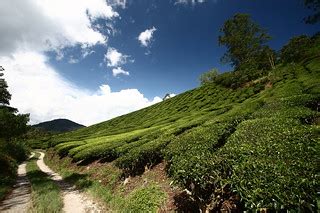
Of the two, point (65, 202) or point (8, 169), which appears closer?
point (65, 202)

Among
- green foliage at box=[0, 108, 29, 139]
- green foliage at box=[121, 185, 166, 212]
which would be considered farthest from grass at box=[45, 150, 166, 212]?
green foliage at box=[0, 108, 29, 139]

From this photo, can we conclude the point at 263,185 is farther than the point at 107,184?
No

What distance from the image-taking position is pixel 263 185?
7.25m

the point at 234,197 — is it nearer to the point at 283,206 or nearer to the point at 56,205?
the point at 283,206

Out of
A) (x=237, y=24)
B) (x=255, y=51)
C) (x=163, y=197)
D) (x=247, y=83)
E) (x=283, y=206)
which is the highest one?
(x=237, y=24)

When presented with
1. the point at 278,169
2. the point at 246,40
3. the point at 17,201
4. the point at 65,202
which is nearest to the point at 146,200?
the point at 65,202

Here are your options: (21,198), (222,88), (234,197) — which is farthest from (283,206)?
(222,88)

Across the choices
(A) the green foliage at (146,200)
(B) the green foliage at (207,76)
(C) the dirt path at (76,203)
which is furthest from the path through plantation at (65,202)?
(B) the green foliage at (207,76)

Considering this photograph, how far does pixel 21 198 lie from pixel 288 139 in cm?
1879

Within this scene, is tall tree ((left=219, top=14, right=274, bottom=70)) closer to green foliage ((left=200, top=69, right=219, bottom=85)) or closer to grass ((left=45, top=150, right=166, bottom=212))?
green foliage ((left=200, top=69, right=219, bottom=85))

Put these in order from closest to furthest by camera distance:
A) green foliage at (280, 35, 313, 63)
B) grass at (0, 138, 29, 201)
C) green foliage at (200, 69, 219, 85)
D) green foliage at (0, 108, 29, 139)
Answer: grass at (0, 138, 29, 201) → green foliage at (0, 108, 29, 139) → green foliage at (280, 35, 313, 63) → green foliage at (200, 69, 219, 85)

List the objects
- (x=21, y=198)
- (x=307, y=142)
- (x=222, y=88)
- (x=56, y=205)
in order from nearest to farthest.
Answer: (x=307, y=142), (x=56, y=205), (x=21, y=198), (x=222, y=88)

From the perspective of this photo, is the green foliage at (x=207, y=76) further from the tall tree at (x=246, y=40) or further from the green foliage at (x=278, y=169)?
the green foliage at (x=278, y=169)

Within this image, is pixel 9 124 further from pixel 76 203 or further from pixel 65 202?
pixel 76 203
